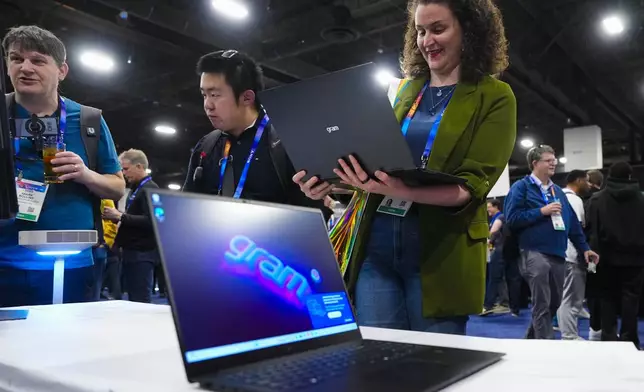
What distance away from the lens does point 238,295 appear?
0.60 metres

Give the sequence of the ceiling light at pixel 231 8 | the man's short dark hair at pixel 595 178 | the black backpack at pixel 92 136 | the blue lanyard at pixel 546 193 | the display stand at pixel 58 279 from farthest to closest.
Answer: the man's short dark hair at pixel 595 178
the ceiling light at pixel 231 8
the blue lanyard at pixel 546 193
the black backpack at pixel 92 136
the display stand at pixel 58 279

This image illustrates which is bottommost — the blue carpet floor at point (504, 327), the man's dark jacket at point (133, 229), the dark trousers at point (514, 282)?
the blue carpet floor at point (504, 327)

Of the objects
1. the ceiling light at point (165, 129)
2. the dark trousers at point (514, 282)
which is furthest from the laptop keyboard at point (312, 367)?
the ceiling light at point (165, 129)

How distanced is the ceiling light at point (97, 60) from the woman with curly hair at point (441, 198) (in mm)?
5853

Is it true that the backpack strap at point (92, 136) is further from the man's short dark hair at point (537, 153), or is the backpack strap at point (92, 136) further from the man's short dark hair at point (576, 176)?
the man's short dark hair at point (576, 176)

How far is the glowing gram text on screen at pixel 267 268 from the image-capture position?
626 millimetres

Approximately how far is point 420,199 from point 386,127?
0.57 feet

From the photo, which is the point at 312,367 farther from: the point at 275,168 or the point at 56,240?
the point at 275,168

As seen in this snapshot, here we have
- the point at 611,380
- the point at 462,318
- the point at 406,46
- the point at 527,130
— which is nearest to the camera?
the point at 611,380

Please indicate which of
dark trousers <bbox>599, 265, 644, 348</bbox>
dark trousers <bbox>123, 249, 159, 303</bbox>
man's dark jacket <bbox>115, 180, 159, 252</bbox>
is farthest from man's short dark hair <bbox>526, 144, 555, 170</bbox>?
dark trousers <bbox>123, 249, 159, 303</bbox>

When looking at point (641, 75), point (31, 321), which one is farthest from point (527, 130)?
point (31, 321)

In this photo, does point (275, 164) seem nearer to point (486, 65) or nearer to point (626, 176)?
point (486, 65)

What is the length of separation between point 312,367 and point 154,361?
8.1 inches

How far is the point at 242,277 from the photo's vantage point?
2.02 feet
